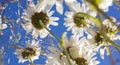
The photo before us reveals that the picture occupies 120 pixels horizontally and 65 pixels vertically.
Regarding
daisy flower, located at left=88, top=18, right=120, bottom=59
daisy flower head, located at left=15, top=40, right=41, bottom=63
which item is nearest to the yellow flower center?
daisy flower, located at left=88, top=18, right=120, bottom=59

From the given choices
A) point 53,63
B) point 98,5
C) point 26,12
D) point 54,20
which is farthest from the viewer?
point 54,20

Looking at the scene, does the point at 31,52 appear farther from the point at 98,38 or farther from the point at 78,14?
the point at 78,14

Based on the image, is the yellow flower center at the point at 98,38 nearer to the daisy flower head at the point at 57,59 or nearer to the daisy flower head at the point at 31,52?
the daisy flower head at the point at 57,59

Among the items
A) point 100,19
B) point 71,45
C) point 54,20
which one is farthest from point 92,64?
point 54,20

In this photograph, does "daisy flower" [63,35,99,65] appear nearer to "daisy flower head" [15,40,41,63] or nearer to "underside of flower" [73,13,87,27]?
"underside of flower" [73,13,87,27]

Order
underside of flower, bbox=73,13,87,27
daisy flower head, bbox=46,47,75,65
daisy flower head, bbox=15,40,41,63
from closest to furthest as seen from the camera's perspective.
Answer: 1. underside of flower, bbox=73,13,87,27
2. daisy flower head, bbox=46,47,75,65
3. daisy flower head, bbox=15,40,41,63

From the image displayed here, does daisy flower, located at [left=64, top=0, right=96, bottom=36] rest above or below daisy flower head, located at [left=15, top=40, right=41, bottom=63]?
below

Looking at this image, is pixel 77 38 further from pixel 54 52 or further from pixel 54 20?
pixel 54 20

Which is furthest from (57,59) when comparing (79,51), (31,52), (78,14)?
(31,52)
